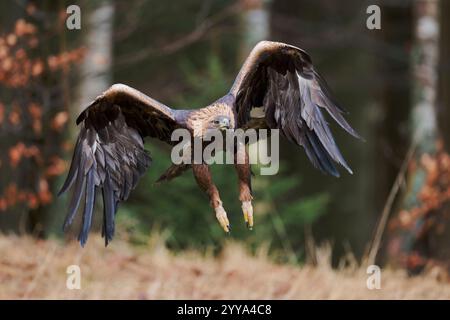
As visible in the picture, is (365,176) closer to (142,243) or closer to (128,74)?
(128,74)

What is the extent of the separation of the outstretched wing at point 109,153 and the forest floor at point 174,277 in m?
1.74

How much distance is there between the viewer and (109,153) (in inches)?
182

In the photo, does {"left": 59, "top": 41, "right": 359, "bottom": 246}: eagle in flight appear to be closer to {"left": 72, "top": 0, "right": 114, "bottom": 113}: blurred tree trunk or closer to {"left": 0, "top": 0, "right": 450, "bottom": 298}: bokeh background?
{"left": 0, "top": 0, "right": 450, "bottom": 298}: bokeh background

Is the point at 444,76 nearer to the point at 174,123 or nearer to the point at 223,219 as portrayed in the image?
the point at 174,123

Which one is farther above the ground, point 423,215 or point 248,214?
point 248,214

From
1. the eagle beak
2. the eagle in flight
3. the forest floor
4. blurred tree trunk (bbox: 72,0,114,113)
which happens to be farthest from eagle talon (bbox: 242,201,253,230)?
blurred tree trunk (bbox: 72,0,114,113)

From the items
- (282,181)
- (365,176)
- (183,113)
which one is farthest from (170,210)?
(365,176)

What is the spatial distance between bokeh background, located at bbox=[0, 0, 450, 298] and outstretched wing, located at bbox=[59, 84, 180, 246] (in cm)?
240

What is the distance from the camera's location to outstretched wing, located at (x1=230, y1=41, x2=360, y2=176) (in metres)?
4.33

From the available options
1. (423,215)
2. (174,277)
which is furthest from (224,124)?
(423,215)

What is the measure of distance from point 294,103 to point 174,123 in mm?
738

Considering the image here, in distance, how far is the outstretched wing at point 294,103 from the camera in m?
4.33

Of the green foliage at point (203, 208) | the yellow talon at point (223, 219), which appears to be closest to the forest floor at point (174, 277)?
the green foliage at point (203, 208)

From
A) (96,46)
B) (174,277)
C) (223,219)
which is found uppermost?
(96,46)
